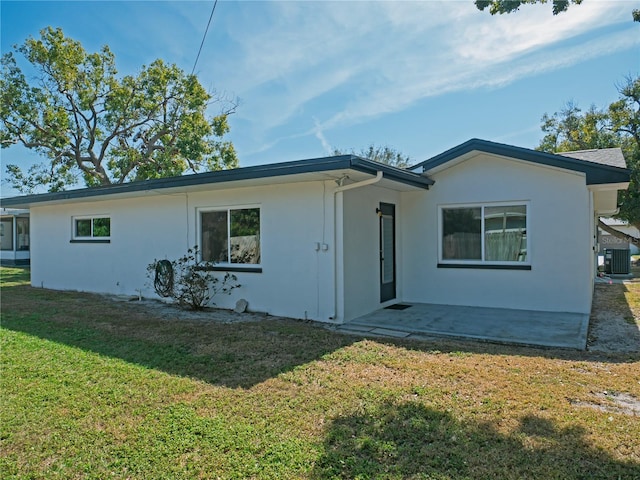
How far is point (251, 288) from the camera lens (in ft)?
28.0

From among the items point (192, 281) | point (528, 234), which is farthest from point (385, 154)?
point (192, 281)

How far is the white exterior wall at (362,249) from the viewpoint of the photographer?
24.5 feet

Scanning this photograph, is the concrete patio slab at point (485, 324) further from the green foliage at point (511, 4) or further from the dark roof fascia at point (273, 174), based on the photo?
the green foliage at point (511, 4)

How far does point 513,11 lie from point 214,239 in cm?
669

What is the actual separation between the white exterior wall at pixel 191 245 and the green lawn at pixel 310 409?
68.1 inches

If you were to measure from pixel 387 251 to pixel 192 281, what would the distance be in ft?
13.4

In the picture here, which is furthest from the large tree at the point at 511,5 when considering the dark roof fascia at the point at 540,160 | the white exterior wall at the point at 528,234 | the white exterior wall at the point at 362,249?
the white exterior wall at the point at 362,249

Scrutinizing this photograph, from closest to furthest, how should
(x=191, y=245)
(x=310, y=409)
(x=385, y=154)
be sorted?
1. (x=310, y=409)
2. (x=191, y=245)
3. (x=385, y=154)

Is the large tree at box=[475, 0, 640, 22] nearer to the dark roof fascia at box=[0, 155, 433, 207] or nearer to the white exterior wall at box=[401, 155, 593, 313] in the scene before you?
the dark roof fascia at box=[0, 155, 433, 207]

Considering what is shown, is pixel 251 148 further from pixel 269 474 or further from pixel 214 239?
pixel 269 474

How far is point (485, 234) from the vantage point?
A: 8.70 m

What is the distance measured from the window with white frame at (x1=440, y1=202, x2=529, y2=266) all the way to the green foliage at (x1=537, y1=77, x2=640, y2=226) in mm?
10261

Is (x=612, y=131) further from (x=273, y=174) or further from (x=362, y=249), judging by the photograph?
(x=273, y=174)

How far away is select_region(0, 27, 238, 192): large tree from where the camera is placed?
18.9m
